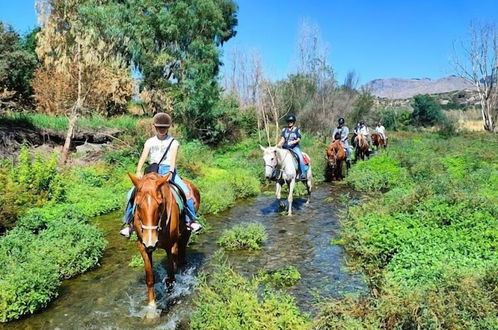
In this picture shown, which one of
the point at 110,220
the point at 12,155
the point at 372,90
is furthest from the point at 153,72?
the point at 372,90

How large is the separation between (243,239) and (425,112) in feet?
194

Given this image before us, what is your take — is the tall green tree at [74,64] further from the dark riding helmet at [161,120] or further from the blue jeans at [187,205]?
the dark riding helmet at [161,120]

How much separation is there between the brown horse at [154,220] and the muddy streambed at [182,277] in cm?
46

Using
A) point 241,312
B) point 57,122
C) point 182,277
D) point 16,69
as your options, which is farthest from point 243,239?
point 16,69

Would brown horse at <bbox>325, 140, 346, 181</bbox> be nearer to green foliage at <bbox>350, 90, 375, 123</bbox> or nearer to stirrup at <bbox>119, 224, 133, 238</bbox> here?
stirrup at <bbox>119, 224, 133, 238</bbox>

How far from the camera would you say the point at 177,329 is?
5.90 meters

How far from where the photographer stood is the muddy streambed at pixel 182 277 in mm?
6266

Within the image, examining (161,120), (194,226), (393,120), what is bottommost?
(194,226)

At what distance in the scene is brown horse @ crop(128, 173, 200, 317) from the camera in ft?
18.1

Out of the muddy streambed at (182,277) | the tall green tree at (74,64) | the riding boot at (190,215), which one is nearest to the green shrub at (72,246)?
the muddy streambed at (182,277)

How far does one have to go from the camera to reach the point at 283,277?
754cm

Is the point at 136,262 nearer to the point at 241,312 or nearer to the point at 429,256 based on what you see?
the point at 241,312

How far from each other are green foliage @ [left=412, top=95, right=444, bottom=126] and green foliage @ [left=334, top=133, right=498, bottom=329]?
50.4 metres

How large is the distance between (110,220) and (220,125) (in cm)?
1833
